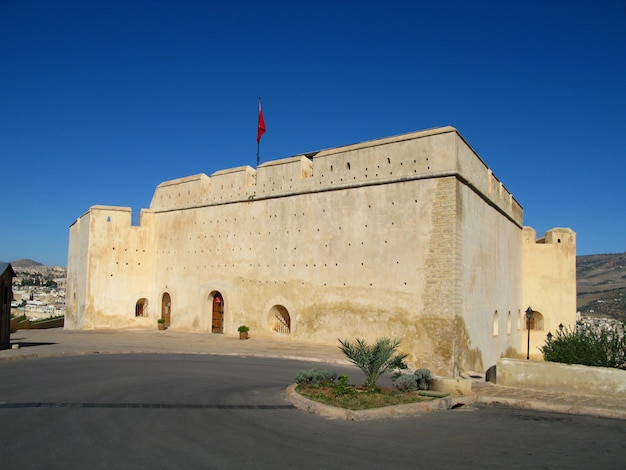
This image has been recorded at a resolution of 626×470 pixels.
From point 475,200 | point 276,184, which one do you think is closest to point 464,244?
point 475,200

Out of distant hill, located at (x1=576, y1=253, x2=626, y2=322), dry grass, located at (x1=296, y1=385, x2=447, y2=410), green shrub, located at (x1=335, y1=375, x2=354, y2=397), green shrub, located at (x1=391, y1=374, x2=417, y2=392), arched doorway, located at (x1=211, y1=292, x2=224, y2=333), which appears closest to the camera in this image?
dry grass, located at (x1=296, y1=385, x2=447, y2=410)

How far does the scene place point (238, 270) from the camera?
69.1 feet

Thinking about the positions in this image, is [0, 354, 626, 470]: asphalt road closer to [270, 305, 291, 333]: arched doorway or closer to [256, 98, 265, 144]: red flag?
[270, 305, 291, 333]: arched doorway

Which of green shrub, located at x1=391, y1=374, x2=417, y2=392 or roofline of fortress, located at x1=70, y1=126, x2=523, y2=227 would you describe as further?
roofline of fortress, located at x1=70, y1=126, x2=523, y2=227

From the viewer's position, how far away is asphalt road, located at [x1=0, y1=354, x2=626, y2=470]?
5367mm

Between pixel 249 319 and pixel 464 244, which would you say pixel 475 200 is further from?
pixel 249 319

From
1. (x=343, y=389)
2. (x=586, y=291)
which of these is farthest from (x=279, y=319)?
(x=586, y=291)

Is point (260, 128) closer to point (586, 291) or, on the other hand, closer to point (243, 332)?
point (243, 332)

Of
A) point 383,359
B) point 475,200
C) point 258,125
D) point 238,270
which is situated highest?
point 258,125

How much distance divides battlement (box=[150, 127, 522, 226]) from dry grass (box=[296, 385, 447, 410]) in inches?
332

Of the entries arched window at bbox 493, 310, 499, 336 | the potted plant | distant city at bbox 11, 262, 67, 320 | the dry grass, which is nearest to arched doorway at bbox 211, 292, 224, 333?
the potted plant

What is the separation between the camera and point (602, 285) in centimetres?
9144

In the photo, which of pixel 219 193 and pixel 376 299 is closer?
pixel 376 299

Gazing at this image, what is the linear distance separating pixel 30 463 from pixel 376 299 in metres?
12.7
